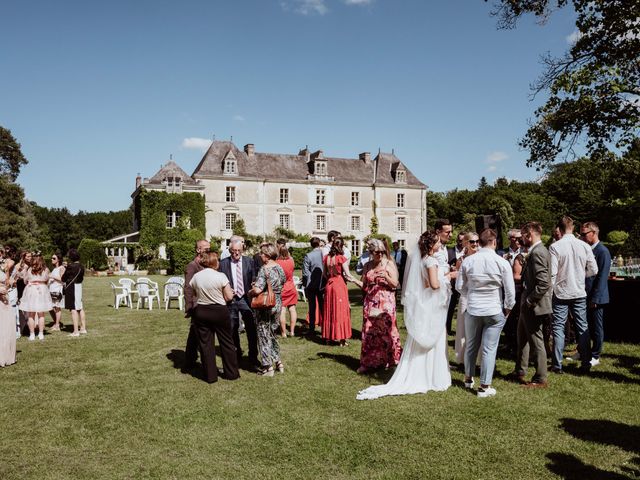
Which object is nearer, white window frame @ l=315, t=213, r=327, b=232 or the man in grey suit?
the man in grey suit

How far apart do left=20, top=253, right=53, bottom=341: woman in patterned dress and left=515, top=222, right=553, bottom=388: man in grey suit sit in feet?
30.9

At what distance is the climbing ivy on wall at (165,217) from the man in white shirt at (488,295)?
37030 mm

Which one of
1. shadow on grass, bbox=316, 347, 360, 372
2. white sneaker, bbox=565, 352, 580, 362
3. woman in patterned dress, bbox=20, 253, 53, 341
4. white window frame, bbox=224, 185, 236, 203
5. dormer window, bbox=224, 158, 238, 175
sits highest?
dormer window, bbox=224, 158, 238, 175

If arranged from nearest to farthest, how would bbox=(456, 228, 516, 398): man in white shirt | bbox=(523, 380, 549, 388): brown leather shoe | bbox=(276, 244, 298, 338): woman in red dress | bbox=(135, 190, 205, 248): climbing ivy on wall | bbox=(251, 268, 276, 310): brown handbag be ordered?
bbox=(456, 228, 516, 398): man in white shirt
bbox=(523, 380, 549, 388): brown leather shoe
bbox=(251, 268, 276, 310): brown handbag
bbox=(276, 244, 298, 338): woman in red dress
bbox=(135, 190, 205, 248): climbing ivy on wall

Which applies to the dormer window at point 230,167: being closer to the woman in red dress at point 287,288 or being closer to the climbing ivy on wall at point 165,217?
the climbing ivy on wall at point 165,217

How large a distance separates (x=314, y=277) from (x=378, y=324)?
323 centimetres

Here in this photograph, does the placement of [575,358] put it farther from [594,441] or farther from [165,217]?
[165,217]

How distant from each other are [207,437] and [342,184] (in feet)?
151

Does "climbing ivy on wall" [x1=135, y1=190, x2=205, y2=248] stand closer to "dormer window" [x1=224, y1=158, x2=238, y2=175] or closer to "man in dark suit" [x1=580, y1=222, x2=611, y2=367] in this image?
"dormer window" [x1=224, y1=158, x2=238, y2=175]

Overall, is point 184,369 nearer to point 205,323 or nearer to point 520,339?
point 205,323

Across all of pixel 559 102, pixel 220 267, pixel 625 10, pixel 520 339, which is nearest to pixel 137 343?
pixel 220 267

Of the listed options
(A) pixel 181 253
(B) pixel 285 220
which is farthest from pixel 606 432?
(B) pixel 285 220

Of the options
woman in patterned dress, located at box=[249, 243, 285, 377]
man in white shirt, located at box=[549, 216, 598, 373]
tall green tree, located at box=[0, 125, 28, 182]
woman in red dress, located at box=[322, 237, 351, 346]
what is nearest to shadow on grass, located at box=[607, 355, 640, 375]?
man in white shirt, located at box=[549, 216, 598, 373]

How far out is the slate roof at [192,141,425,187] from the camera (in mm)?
46594
